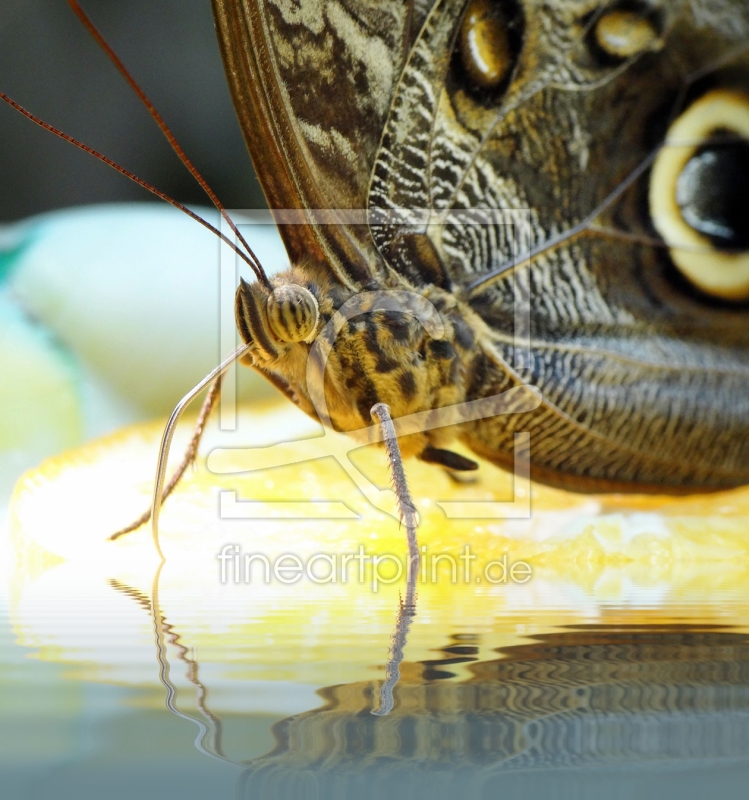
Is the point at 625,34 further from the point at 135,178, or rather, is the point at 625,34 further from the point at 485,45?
the point at 135,178

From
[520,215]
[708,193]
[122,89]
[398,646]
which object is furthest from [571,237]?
[122,89]

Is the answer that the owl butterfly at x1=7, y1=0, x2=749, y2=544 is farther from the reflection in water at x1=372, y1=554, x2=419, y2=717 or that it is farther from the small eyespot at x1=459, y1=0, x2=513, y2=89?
the reflection in water at x1=372, y1=554, x2=419, y2=717

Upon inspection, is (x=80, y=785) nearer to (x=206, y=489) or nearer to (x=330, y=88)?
(x=330, y=88)

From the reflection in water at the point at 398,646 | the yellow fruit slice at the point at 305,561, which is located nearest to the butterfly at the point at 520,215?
the yellow fruit slice at the point at 305,561

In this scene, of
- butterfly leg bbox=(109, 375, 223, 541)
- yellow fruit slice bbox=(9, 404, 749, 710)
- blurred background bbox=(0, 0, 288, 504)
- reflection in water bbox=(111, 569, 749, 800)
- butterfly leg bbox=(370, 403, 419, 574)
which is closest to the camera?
reflection in water bbox=(111, 569, 749, 800)

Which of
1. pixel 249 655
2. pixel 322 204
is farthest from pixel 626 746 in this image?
pixel 322 204

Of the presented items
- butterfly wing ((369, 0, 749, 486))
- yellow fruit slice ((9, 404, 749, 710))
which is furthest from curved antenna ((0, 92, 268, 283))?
yellow fruit slice ((9, 404, 749, 710))

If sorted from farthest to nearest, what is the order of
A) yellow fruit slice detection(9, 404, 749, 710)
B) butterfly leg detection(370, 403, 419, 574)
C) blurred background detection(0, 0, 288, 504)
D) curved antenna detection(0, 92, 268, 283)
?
blurred background detection(0, 0, 288, 504) → butterfly leg detection(370, 403, 419, 574) → curved antenna detection(0, 92, 268, 283) → yellow fruit slice detection(9, 404, 749, 710)
